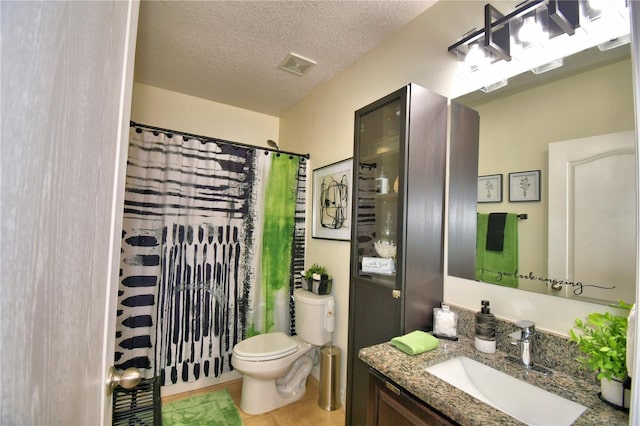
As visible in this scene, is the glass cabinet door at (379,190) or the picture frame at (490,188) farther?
the glass cabinet door at (379,190)

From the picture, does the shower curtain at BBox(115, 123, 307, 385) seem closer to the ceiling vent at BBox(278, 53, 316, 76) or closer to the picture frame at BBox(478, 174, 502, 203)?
the ceiling vent at BBox(278, 53, 316, 76)

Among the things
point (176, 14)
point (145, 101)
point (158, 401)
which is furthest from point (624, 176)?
point (145, 101)

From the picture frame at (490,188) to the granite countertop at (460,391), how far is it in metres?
0.65

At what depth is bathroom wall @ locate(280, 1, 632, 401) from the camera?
1.14 meters

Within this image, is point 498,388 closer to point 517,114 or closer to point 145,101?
point 517,114

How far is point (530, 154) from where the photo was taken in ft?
3.81

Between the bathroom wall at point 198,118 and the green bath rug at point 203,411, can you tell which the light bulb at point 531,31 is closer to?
the bathroom wall at point 198,118

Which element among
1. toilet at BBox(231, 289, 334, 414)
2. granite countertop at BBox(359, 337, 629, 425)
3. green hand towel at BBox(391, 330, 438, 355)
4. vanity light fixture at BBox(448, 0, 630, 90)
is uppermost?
vanity light fixture at BBox(448, 0, 630, 90)

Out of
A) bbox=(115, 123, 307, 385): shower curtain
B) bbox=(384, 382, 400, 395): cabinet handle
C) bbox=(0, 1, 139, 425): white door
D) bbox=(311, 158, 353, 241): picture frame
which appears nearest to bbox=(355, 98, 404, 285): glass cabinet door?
bbox=(311, 158, 353, 241): picture frame

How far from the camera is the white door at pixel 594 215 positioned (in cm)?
92

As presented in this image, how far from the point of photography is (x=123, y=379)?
638 mm

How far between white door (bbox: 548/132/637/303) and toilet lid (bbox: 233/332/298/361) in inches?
63.6

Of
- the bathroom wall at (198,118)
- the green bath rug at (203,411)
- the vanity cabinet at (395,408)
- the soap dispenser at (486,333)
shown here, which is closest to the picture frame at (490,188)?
the soap dispenser at (486,333)

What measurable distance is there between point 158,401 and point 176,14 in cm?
215
